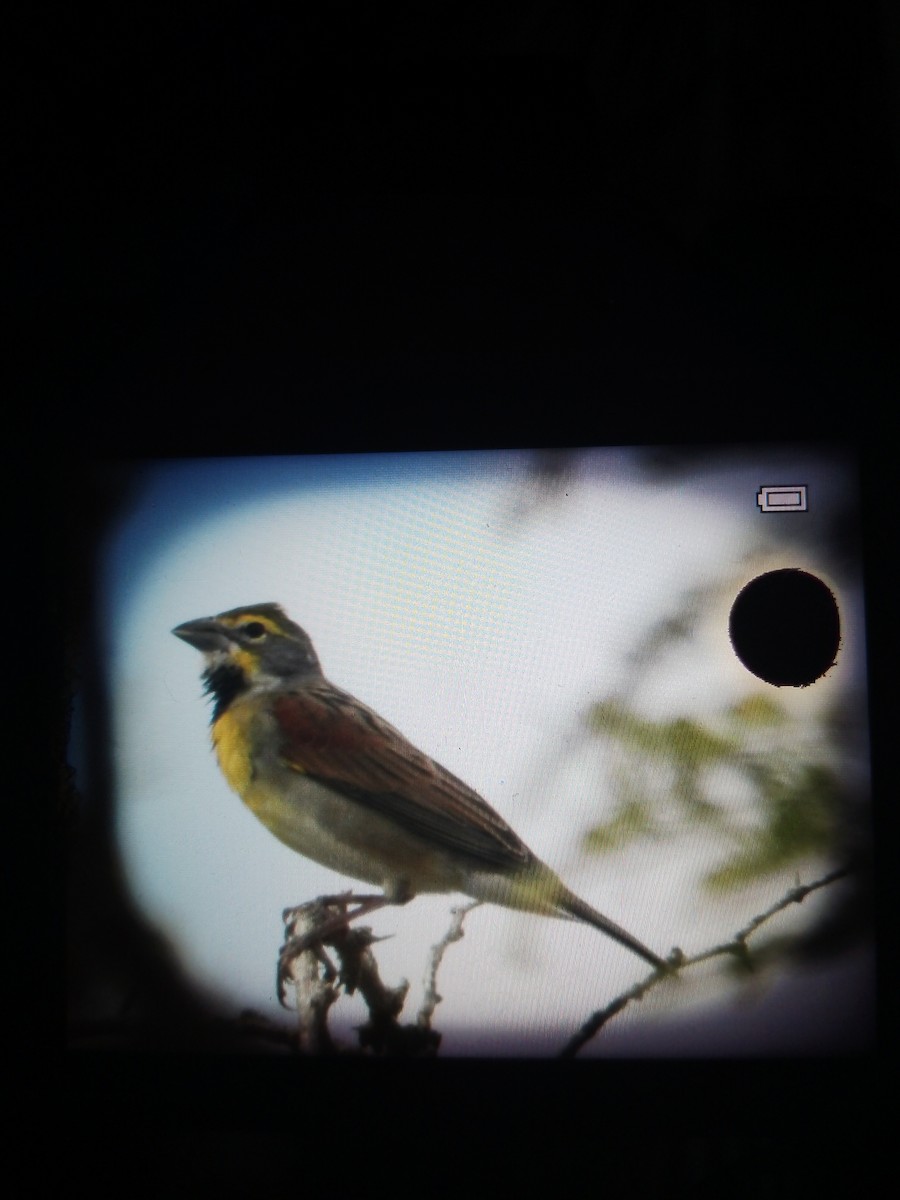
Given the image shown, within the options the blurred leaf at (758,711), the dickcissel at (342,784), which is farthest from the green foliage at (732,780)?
the dickcissel at (342,784)

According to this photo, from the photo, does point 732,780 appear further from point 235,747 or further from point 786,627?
point 235,747

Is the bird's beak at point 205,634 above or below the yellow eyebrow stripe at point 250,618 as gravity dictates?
below

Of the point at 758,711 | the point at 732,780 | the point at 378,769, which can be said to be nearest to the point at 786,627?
the point at 758,711

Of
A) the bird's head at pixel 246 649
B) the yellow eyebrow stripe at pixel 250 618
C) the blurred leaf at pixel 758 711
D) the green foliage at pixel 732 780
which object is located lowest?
the green foliage at pixel 732 780

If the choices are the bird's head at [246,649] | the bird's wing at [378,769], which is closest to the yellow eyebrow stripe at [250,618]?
the bird's head at [246,649]

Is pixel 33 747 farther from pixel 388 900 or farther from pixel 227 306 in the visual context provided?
pixel 227 306

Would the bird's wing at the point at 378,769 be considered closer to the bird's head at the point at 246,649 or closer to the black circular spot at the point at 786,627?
the bird's head at the point at 246,649

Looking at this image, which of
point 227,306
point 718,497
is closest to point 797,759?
point 718,497
